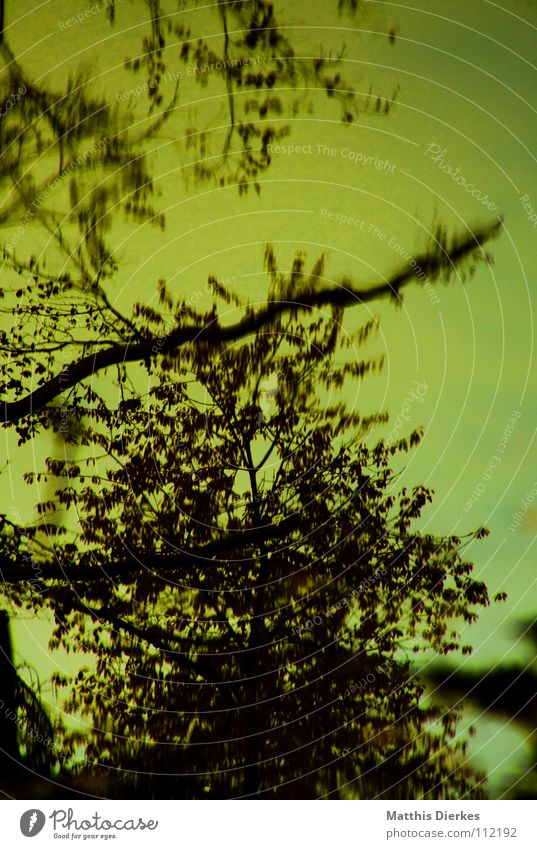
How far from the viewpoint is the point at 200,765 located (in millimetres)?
1476

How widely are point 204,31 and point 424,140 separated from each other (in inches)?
21.6

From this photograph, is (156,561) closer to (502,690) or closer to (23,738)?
(23,738)

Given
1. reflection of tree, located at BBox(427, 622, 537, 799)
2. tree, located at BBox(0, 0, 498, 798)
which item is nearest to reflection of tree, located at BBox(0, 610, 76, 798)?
tree, located at BBox(0, 0, 498, 798)

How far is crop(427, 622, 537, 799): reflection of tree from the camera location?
4.90ft

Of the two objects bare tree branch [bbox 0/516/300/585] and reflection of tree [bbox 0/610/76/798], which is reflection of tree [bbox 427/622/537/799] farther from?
reflection of tree [bbox 0/610/76/798]

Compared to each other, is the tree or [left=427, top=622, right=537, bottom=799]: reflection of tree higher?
the tree

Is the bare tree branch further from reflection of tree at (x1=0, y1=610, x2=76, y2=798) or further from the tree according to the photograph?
reflection of tree at (x1=0, y1=610, x2=76, y2=798)

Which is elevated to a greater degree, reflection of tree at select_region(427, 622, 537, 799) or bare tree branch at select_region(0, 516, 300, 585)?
bare tree branch at select_region(0, 516, 300, 585)

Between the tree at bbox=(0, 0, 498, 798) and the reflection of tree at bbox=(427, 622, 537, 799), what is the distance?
6 centimetres

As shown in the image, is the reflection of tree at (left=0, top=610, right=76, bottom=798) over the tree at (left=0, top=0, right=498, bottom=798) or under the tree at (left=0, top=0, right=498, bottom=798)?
under

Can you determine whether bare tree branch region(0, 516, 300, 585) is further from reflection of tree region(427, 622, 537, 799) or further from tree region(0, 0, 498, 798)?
reflection of tree region(427, 622, 537, 799)

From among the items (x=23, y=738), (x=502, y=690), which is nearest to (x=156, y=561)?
(x=23, y=738)

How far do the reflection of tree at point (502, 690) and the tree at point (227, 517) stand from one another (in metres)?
0.06

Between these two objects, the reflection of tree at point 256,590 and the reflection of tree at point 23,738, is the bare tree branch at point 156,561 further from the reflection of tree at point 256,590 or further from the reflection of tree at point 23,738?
the reflection of tree at point 23,738
